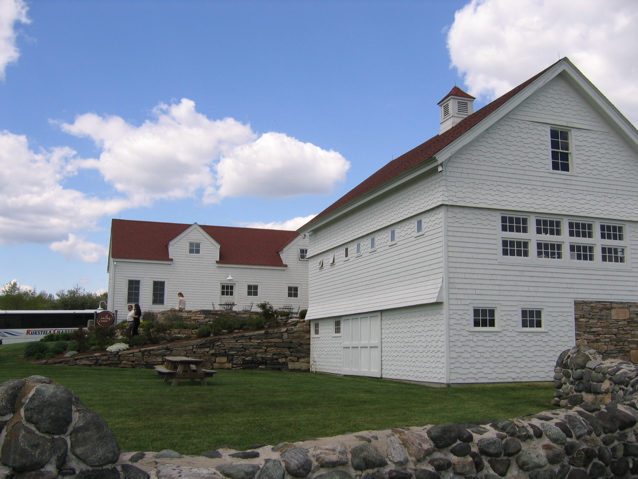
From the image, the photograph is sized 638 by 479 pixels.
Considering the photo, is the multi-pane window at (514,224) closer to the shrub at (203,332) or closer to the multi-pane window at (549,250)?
the multi-pane window at (549,250)

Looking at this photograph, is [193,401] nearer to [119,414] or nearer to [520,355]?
[119,414]

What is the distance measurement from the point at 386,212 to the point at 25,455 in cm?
1572

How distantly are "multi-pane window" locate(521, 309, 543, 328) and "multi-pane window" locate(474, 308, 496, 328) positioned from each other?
2.96 feet

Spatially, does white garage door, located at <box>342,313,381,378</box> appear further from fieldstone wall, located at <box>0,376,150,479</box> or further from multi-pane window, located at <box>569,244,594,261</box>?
fieldstone wall, located at <box>0,376,150,479</box>

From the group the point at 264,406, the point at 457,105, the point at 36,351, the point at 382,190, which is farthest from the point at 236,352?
the point at 457,105

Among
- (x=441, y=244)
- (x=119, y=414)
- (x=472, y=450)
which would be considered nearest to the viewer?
(x=472, y=450)

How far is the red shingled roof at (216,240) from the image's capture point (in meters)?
36.4

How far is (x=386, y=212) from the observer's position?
64.1ft

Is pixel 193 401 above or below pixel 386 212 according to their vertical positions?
below

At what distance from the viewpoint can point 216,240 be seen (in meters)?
40.0

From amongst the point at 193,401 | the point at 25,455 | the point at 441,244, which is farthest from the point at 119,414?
the point at 441,244

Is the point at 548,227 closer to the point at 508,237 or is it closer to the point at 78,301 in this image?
the point at 508,237

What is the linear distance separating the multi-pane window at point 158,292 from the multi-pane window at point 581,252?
82.2ft

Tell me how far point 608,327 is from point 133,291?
86.0 feet
